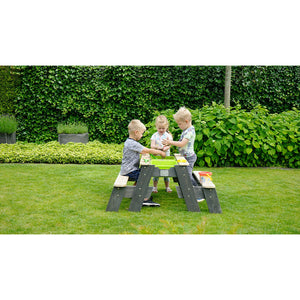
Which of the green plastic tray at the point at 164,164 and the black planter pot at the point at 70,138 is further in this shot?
the black planter pot at the point at 70,138

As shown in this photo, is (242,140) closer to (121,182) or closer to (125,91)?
(121,182)

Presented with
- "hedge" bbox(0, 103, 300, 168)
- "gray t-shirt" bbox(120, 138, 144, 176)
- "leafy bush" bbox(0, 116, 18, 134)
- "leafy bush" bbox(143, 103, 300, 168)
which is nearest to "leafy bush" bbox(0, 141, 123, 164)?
"hedge" bbox(0, 103, 300, 168)

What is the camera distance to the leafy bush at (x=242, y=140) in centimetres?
793

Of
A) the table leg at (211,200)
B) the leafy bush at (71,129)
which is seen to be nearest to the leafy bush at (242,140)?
the leafy bush at (71,129)

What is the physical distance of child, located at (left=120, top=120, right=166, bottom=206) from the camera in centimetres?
498

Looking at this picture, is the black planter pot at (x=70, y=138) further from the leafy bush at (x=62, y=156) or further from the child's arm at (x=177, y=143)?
the child's arm at (x=177, y=143)

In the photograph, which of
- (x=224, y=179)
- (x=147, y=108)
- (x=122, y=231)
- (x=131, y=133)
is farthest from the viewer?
(x=147, y=108)

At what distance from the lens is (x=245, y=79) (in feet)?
37.4

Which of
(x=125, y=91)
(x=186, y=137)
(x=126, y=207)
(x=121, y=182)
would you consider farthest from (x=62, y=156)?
(x=186, y=137)

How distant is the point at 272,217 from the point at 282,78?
27.2ft

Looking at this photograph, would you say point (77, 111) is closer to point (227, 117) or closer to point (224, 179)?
point (227, 117)

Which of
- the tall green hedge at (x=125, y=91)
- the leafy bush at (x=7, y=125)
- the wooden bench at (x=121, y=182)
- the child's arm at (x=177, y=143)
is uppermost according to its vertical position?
the tall green hedge at (x=125, y=91)

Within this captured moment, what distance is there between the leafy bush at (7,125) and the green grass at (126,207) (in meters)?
3.66

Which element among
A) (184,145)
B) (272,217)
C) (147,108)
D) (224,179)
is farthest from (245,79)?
(272,217)
